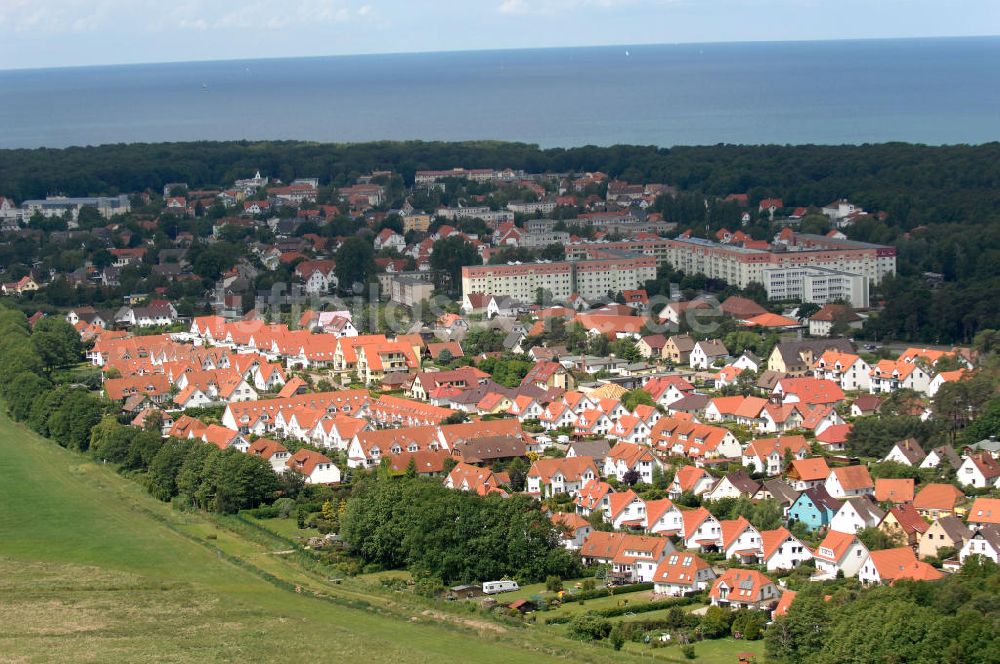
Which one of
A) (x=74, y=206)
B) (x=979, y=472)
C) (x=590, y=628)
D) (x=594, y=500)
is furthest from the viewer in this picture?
(x=74, y=206)

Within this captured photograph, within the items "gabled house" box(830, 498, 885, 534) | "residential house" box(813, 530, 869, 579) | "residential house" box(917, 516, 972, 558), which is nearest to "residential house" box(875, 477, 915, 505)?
"gabled house" box(830, 498, 885, 534)

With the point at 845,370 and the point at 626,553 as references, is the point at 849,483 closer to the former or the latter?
the point at 626,553

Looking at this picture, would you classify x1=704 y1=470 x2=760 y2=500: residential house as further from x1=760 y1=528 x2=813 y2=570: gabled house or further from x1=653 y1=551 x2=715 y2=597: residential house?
x1=653 y1=551 x2=715 y2=597: residential house

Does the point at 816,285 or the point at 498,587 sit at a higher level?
the point at 816,285

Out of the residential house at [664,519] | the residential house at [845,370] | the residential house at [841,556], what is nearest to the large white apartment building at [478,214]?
the residential house at [845,370]

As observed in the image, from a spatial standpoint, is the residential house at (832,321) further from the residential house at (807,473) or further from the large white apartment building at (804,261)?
the residential house at (807,473)

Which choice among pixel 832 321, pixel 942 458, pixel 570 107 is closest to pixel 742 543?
pixel 942 458
